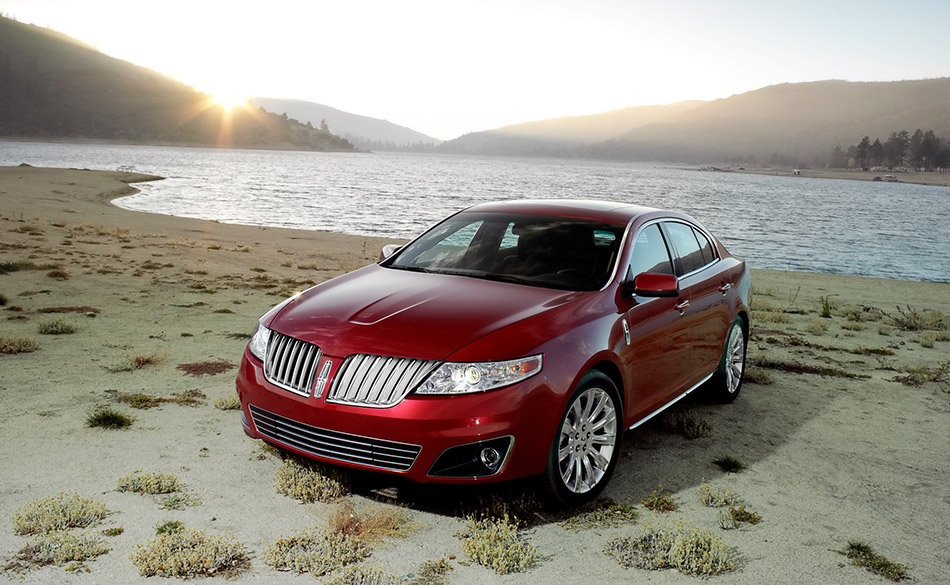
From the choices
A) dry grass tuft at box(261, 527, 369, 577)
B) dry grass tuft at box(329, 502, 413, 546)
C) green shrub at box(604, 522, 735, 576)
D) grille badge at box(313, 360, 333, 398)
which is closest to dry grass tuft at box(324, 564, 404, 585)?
dry grass tuft at box(261, 527, 369, 577)

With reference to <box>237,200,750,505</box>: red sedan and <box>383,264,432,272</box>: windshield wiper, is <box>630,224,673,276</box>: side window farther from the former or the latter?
<box>383,264,432,272</box>: windshield wiper

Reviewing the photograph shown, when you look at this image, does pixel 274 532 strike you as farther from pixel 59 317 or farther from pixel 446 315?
pixel 59 317

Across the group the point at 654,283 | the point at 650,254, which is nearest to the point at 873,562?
the point at 654,283

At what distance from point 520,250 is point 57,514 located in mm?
3324

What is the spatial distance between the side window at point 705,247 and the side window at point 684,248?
0.23 feet

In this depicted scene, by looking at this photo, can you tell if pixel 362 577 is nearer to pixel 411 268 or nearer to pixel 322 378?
pixel 322 378

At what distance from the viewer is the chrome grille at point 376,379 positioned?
3.76 m

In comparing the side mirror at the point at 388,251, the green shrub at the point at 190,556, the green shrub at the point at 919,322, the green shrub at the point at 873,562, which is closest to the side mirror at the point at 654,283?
the green shrub at the point at 873,562

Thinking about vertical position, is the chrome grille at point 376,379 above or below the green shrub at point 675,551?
above

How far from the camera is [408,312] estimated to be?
4.24 metres

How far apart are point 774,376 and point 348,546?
5982mm

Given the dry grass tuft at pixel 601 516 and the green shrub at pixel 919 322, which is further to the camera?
the green shrub at pixel 919 322

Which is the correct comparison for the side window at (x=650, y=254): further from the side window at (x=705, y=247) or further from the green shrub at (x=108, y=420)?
the green shrub at (x=108, y=420)

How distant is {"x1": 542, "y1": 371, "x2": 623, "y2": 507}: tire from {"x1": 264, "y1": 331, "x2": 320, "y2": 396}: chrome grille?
54.9 inches
